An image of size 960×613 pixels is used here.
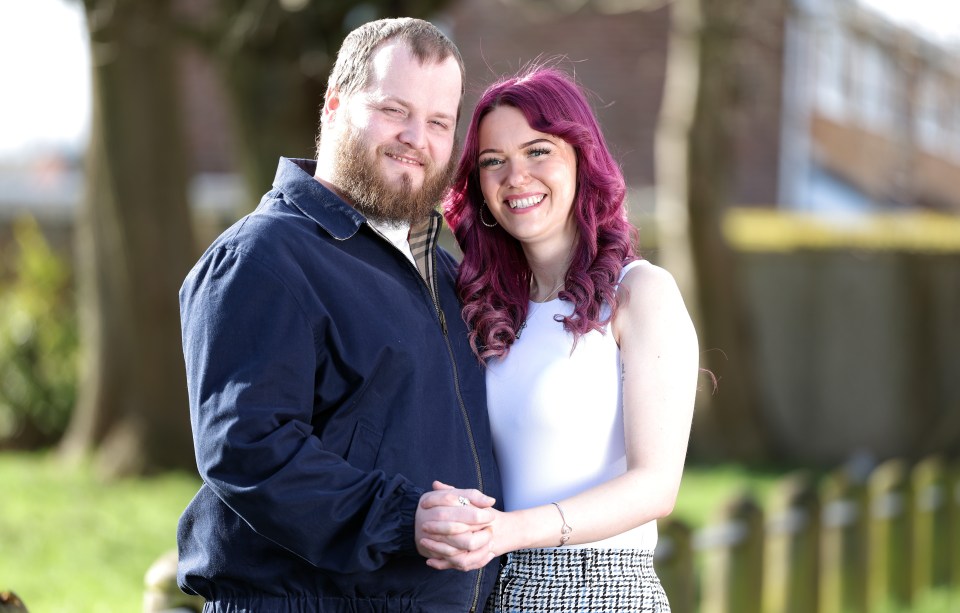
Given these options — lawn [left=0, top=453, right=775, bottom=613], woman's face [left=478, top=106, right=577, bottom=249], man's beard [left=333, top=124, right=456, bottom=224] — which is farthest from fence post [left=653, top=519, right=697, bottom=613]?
man's beard [left=333, top=124, right=456, bottom=224]

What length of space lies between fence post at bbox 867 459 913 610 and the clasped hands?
4216 mm

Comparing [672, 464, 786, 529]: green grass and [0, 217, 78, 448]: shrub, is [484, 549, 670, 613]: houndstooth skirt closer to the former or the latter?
[672, 464, 786, 529]: green grass

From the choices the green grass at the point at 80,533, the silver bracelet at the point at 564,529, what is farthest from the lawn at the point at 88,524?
the silver bracelet at the point at 564,529

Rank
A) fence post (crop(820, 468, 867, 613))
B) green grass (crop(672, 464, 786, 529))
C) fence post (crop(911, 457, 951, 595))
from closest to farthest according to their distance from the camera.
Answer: fence post (crop(820, 468, 867, 613))
fence post (crop(911, 457, 951, 595))
green grass (crop(672, 464, 786, 529))

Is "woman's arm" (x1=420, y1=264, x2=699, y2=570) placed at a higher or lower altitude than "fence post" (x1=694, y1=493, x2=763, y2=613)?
higher

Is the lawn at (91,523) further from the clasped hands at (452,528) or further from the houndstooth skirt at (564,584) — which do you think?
the clasped hands at (452,528)

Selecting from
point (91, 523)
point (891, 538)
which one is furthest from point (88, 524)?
point (891, 538)

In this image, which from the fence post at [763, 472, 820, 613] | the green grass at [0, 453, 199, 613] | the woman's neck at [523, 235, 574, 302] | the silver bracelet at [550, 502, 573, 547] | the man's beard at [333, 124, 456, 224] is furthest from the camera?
the green grass at [0, 453, 199, 613]

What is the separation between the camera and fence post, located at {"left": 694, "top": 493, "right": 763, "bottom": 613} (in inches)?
192

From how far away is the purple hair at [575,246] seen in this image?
9.88 ft

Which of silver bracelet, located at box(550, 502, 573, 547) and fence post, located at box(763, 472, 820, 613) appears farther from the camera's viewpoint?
fence post, located at box(763, 472, 820, 613)

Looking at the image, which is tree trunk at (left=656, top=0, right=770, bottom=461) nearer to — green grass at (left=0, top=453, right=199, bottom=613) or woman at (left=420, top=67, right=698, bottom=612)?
green grass at (left=0, top=453, right=199, bottom=613)

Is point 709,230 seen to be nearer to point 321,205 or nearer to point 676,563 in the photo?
point 676,563

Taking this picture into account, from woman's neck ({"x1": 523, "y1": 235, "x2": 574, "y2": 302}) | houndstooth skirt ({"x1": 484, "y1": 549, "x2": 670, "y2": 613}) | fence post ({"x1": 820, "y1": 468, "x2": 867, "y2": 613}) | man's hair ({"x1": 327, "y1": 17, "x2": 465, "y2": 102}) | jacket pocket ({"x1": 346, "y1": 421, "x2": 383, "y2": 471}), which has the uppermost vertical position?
man's hair ({"x1": 327, "y1": 17, "x2": 465, "y2": 102})
